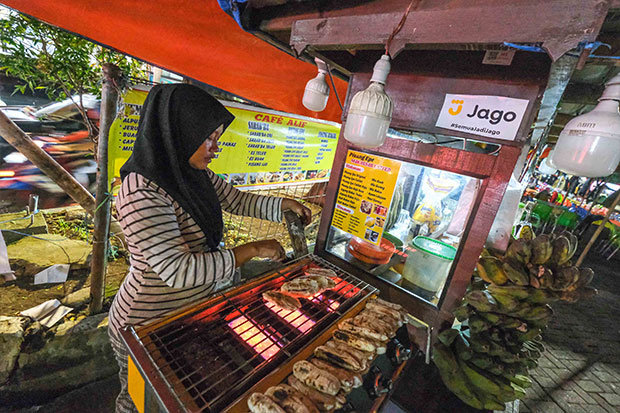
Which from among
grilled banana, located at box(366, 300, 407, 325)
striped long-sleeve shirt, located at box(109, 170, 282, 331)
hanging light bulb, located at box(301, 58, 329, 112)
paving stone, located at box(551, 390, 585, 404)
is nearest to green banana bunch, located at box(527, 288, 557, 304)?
grilled banana, located at box(366, 300, 407, 325)

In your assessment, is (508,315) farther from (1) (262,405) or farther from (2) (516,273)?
(1) (262,405)

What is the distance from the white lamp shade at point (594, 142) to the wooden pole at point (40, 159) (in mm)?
4544

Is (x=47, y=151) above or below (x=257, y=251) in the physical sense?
below

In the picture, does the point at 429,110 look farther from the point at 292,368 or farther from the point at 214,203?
the point at 292,368

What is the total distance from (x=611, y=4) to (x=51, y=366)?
5161 mm

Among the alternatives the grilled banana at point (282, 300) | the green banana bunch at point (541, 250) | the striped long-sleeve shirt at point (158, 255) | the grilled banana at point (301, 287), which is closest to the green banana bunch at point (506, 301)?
the green banana bunch at point (541, 250)

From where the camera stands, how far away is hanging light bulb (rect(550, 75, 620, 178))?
1345 millimetres

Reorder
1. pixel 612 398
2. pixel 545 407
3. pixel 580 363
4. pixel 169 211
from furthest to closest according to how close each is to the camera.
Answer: pixel 580 363 → pixel 612 398 → pixel 545 407 → pixel 169 211

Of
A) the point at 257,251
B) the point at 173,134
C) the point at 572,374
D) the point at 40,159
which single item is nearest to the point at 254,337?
the point at 257,251

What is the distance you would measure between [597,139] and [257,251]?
7.25 ft

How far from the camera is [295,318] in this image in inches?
71.1

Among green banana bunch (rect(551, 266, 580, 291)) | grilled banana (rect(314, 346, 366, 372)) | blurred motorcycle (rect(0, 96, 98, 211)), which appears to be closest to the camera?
grilled banana (rect(314, 346, 366, 372))

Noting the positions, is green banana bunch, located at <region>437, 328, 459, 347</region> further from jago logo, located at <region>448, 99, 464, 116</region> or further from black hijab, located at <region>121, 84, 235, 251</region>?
black hijab, located at <region>121, 84, 235, 251</region>

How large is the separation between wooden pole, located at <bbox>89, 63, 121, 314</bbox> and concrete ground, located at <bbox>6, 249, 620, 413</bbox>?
0.98 m
